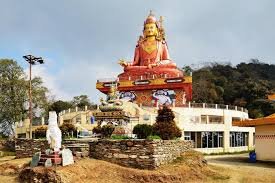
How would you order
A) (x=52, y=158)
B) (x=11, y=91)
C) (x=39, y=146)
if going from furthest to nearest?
1. (x=11, y=91)
2. (x=39, y=146)
3. (x=52, y=158)

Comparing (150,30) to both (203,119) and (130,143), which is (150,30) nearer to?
(203,119)

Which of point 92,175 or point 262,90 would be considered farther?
point 262,90

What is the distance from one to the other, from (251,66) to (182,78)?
160 feet

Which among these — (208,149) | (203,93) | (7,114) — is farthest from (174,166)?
(203,93)

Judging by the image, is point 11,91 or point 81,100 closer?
point 11,91

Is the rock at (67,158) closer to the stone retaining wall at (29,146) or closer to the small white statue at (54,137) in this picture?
the small white statue at (54,137)

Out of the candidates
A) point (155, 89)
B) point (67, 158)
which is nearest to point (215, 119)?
point (155, 89)

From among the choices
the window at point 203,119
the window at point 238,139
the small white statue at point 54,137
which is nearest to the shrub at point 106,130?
the small white statue at point 54,137

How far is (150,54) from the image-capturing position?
44656mm

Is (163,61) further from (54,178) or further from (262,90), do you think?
(54,178)

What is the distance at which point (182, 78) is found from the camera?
40219 mm

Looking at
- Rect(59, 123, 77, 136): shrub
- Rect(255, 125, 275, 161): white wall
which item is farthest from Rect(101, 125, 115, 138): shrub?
Rect(255, 125, 275, 161): white wall

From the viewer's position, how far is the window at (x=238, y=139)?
3481cm

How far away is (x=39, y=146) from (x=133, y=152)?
472 cm
